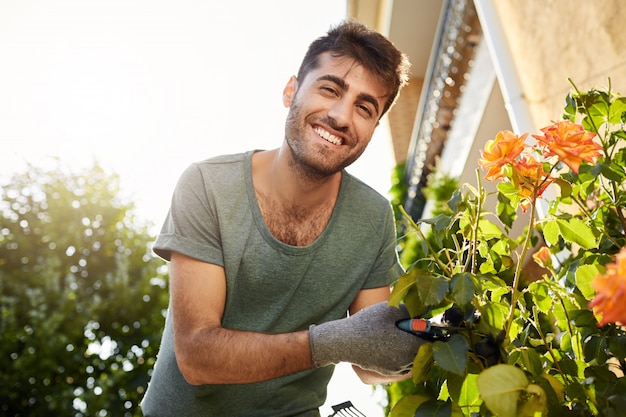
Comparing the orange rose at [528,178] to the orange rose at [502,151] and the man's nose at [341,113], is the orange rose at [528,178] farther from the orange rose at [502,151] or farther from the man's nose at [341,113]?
the man's nose at [341,113]

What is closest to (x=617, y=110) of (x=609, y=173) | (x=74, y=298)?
(x=609, y=173)

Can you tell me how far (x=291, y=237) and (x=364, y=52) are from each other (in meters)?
0.88

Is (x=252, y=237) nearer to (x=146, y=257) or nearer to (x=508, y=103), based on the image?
(x=508, y=103)

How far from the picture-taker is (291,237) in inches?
97.1

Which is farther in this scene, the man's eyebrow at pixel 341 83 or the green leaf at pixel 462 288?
the man's eyebrow at pixel 341 83

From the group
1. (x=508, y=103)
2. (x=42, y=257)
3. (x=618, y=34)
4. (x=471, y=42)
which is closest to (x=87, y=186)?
(x=42, y=257)

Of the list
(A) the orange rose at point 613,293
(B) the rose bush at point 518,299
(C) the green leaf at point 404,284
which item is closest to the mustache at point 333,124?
(B) the rose bush at point 518,299

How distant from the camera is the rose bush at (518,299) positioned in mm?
1186

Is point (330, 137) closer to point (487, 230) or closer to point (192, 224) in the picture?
point (192, 224)

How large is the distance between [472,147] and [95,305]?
643 cm

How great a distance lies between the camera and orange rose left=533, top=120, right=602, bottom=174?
1.40m

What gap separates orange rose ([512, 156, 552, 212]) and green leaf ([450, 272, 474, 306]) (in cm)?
44

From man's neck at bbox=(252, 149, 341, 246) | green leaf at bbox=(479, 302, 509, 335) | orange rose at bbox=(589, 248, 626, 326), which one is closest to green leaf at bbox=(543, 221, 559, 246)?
green leaf at bbox=(479, 302, 509, 335)

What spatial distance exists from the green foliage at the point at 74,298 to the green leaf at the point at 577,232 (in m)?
8.65
